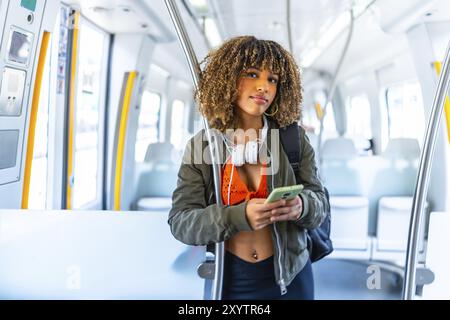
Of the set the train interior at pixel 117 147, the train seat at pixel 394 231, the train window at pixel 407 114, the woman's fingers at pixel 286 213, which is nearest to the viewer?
the woman's fingers at pixel 286 213

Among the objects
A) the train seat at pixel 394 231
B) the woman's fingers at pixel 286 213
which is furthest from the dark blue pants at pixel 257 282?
the train seat at pixel 394 231

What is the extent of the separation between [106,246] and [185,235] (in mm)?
425

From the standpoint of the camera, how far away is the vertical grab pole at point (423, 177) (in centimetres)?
128

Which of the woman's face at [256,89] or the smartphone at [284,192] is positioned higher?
the woman's face at [256,89]

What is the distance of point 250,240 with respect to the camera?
4.06 ft

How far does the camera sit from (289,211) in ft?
3.63

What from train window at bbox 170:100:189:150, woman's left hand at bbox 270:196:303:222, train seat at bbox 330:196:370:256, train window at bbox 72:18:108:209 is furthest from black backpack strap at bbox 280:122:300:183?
train seat at bbox 330:196:370:256

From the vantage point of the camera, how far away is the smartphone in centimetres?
98

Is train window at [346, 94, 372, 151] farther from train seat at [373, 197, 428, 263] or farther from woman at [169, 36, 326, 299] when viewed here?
woman at [169, 36, 326, 299]

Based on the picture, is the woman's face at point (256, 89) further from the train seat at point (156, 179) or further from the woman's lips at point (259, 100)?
the train seat at point (156, 179)

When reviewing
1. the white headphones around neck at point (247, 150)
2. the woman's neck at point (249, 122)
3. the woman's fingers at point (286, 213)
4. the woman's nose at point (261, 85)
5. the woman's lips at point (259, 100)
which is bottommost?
the woman's fingers at point (286, 213)

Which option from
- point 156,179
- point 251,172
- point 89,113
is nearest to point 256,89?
point 251,172

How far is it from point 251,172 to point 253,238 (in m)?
0.22
